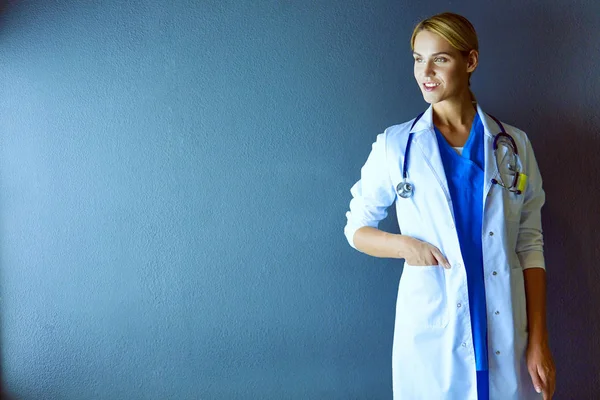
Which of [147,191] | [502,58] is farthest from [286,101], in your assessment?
[502,58]

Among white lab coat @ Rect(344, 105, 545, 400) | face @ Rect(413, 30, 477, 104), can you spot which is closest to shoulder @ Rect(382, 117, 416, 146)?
white lab coat @ Rect(344, 105, 545, 400)

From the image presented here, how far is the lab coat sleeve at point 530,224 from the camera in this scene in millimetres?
1911

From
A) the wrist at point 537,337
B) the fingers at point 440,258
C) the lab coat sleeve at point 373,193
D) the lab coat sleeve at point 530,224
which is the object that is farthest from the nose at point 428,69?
the wrist at point 537,337

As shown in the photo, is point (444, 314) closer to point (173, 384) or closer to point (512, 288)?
point (512, 288)

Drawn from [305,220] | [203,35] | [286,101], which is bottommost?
[305,220]

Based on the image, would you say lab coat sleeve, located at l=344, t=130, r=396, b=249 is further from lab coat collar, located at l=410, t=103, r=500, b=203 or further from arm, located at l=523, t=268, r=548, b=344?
arm, located at l=523, t=268, r=548, b=344

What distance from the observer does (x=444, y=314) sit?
1814mm

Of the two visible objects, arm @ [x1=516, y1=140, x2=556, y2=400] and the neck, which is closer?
arm @ [x1=516, y1=140, x2=556, y2=400]

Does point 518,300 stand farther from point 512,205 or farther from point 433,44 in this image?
point 433,44

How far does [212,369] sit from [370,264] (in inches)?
25.9

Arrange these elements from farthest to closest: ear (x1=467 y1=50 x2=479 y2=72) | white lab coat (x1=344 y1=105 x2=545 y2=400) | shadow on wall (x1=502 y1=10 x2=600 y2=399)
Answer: shadow on wall (x1=502 y1=10 x2=600 y2=399)
ear (x1=467 y1=50 x2=479 y2=72)
white lab coat (x1=344 y1=105 x2=545 y2=400)

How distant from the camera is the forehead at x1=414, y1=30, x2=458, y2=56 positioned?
1853 mm

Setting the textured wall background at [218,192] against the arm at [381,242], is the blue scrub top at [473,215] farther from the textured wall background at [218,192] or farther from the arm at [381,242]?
the textured wall background at [218,192]

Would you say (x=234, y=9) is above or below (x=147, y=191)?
above
